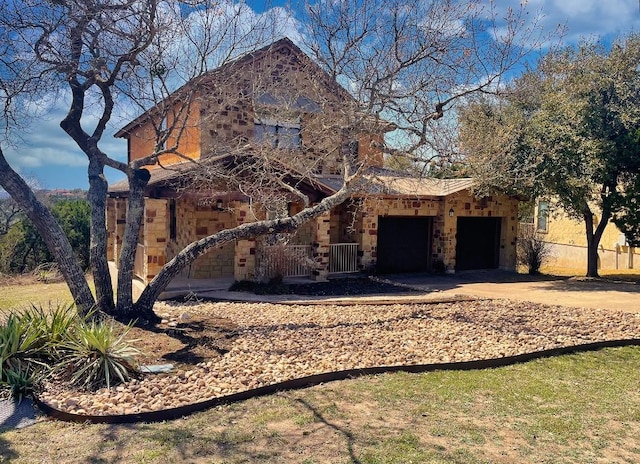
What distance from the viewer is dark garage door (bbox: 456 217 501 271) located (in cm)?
2005

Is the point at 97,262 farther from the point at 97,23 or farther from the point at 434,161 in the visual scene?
the point at 434,161

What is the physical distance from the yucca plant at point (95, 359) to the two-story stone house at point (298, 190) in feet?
14.3

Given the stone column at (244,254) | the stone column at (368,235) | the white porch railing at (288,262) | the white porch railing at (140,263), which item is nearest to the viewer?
the white porch railing at (140,263)

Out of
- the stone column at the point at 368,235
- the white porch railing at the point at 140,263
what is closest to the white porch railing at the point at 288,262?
the stone column at the point at 368,235

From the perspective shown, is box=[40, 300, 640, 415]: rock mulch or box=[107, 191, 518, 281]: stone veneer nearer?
box=[40, 300, 640, 415]: rock mulch

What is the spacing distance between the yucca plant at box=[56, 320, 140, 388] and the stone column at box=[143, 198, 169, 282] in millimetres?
6684

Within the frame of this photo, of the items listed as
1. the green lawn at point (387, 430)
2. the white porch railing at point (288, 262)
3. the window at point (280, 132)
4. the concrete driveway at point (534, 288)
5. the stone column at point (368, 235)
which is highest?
the window at point (280, 132)

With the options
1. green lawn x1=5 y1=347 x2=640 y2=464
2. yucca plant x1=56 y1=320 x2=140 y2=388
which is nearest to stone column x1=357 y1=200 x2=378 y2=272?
green lawn x1=5 y1=347 x2=640 y2=464

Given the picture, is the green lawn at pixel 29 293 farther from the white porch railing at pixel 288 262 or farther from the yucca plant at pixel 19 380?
the yucca plant at pixel 19 380

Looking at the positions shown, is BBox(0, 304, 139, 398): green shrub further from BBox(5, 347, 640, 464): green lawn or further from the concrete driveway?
the concrete driveway

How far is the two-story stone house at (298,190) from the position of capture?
461 inches

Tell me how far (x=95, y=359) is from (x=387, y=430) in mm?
3814

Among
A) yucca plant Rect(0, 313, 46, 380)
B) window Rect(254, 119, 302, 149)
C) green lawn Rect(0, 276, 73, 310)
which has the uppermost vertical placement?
window Rect(254, 119, 302, 149)

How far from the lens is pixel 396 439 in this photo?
4.80 m
